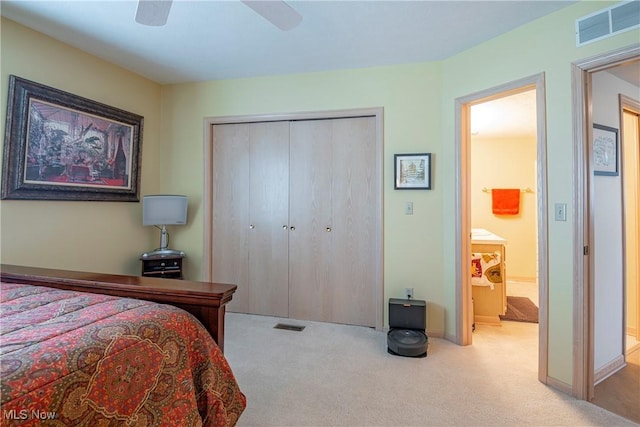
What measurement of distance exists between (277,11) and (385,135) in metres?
1.59

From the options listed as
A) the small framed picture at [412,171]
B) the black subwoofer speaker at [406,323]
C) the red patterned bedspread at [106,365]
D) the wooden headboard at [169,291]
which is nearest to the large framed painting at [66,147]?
the wooden headboard at [169,291]

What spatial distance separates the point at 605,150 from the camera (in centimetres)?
231

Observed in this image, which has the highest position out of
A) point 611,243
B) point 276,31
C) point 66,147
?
point 276,31

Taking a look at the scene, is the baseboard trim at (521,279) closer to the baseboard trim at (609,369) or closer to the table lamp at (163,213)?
the baseboard trim at (609,369)

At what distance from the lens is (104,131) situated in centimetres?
289

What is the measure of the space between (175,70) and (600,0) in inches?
129

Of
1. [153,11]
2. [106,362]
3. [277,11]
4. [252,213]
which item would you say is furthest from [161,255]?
[277,11]

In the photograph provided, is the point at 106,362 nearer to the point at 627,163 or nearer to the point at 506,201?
the point at 627,163

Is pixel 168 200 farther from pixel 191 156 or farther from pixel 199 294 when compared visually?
pixel 199 294

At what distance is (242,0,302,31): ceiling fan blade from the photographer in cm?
159

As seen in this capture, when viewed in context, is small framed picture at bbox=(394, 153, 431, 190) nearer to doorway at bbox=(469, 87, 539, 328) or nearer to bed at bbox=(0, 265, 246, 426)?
bed at bbox=(0, 265, 246, 426)

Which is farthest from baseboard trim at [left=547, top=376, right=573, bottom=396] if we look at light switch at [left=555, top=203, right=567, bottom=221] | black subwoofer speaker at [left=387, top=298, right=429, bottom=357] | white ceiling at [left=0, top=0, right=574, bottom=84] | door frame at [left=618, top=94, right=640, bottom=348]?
white ceiling at [left=0, top=0, right=574, bottom=84]

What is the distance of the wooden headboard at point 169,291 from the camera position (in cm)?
144

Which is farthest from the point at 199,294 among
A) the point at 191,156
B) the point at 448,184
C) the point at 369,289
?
the point at 191,156
